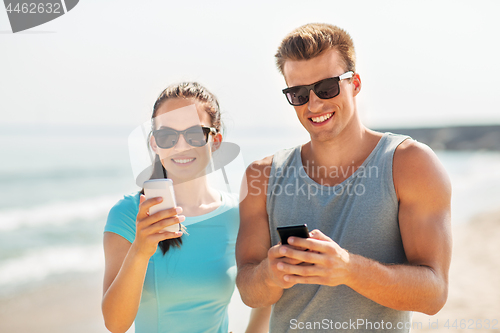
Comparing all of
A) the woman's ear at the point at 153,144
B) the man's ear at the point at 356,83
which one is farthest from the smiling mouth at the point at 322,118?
the woman's ear at the point at 153,144

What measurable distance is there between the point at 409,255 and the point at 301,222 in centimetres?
65

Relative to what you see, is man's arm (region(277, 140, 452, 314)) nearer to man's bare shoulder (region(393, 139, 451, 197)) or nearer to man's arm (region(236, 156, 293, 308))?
man's bare shoulder (region(393, 139, 451, 197))

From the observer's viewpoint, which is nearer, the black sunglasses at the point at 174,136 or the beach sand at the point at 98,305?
the black sunglasses at the point at 174,136

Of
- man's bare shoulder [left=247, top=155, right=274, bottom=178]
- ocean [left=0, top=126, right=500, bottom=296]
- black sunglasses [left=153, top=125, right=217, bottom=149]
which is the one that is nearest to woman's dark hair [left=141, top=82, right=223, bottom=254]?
black sunglasses [left=153, top=125, right=217, bottom=149]

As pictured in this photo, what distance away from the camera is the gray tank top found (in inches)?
87.8

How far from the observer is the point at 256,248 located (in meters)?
2.48

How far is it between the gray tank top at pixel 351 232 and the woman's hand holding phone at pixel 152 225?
0.80 metres

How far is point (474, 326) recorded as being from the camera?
543cm

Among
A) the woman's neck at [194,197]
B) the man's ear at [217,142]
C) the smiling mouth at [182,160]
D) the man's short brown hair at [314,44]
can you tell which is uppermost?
the man's short brown hair at [314,44]

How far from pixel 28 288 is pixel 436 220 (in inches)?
324

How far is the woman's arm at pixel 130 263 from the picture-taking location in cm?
196

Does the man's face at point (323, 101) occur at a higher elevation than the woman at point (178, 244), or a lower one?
higher

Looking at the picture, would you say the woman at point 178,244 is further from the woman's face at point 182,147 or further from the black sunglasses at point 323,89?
the black sunglasses at point 323,89

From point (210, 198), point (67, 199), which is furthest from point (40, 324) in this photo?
point (67, 199)
